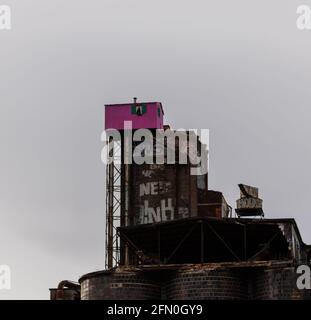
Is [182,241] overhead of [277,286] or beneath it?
overhead

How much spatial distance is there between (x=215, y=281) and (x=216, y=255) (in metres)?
8.45

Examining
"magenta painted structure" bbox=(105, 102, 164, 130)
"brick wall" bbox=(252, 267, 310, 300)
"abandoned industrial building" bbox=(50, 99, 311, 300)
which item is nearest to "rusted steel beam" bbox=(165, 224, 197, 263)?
"abandoned industrial building" bbox=(50, 99, 311, 300)

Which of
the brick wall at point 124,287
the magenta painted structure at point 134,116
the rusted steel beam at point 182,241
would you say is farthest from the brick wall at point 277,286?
the magenta painted structure at point 134,116

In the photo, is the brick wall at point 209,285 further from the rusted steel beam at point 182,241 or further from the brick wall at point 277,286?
the rusted steel beam at point 182,241

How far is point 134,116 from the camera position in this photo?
108 m

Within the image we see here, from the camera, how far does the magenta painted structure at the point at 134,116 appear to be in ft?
352

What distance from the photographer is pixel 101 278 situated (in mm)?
74875

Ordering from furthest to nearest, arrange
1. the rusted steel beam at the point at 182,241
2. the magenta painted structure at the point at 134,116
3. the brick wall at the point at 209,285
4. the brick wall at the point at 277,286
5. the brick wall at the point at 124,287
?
the magenta painted structure at the point at 134,116
the rusted steel beam at the point at 182,241
the brick wall at the point at 124,287
the brick wall at the point at 209,285
the brick wall at the point at 277,286

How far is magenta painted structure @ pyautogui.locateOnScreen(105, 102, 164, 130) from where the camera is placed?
107381 millimetres

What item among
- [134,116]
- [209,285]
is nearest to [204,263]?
[209,285]

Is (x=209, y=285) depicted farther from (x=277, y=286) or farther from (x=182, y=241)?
(x=182, y=241)

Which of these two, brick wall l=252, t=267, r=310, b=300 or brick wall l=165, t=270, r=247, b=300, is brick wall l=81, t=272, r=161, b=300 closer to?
brick wall l=165, t=270, r=247, b=300
